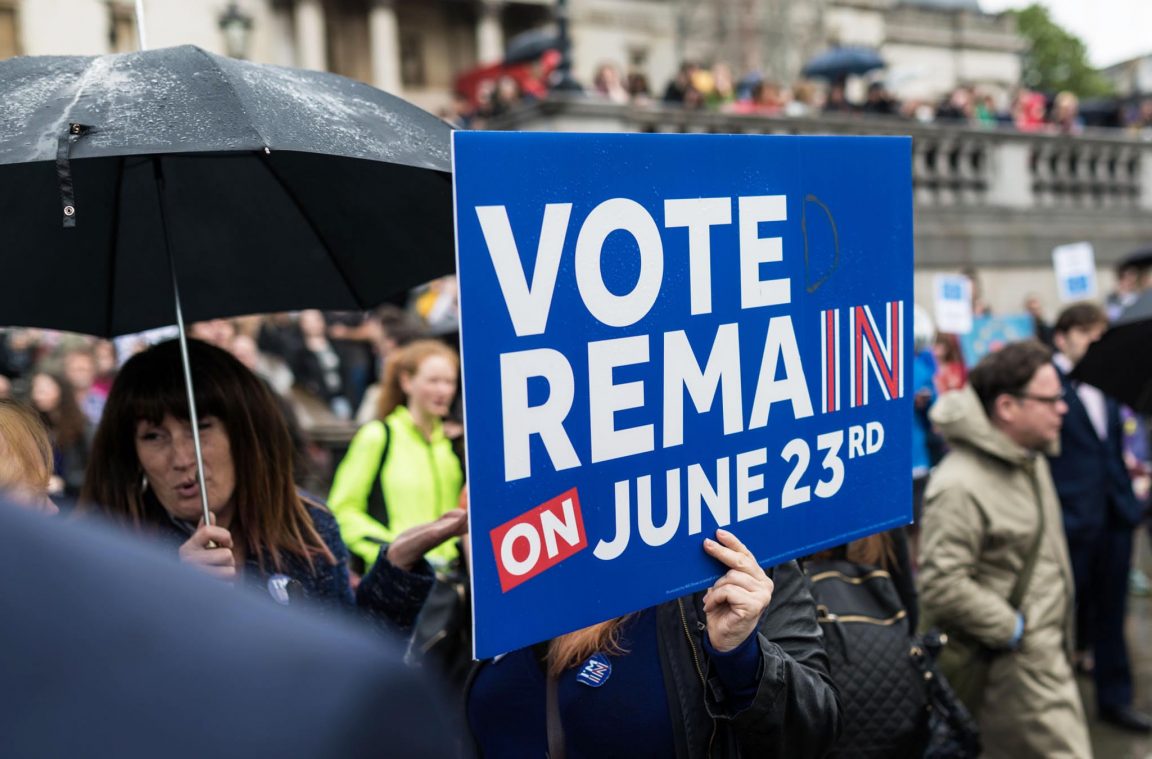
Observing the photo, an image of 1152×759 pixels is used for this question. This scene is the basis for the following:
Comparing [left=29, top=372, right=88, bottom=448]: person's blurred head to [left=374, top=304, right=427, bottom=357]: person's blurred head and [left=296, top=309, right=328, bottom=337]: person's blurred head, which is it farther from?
[left=296, top=309, right=328, bottom=337]: person's blurred head

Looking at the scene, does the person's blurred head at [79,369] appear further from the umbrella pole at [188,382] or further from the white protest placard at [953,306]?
the white protest placard at [953,306]

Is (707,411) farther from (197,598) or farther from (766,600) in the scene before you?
(197,598)

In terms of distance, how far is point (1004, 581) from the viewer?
3971 millimetres

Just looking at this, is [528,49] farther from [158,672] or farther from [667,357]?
[158,672]

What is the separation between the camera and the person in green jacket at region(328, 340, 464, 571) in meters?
4.34

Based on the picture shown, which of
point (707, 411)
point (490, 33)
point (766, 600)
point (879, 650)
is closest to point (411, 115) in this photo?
point (707, 411)

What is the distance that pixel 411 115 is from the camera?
250cm

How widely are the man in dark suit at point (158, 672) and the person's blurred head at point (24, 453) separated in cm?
134

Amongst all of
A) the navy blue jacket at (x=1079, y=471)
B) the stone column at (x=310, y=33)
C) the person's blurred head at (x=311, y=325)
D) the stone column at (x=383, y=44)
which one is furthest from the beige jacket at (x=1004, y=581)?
the stone column at (x=383, y=44)

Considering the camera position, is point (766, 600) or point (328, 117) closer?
point (766, 600)

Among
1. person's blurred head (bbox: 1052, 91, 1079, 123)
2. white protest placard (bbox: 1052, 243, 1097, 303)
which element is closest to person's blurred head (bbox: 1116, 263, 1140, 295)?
white protest placard (bbox: 1052, 243, 1097, 303)

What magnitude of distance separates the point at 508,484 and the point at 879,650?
5.52 feet

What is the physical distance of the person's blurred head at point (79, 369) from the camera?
814 centimetres

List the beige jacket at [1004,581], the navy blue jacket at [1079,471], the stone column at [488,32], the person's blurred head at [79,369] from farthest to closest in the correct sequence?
the stone column at [488,32] → the person's blurred head at [79,369] → the navy blue jacket at [1079,471] → the beige jacket at [1004,581]
